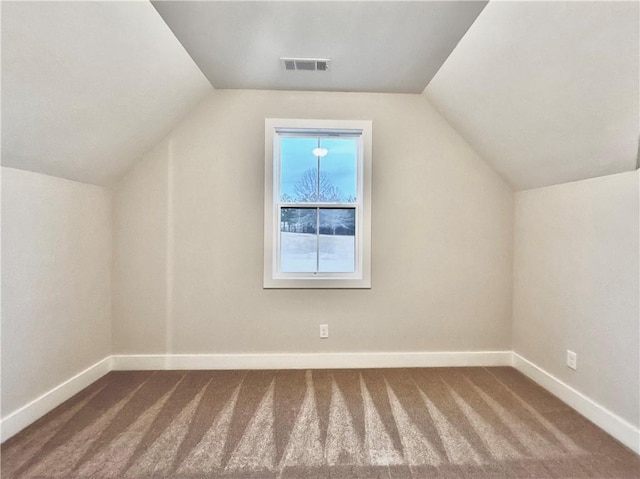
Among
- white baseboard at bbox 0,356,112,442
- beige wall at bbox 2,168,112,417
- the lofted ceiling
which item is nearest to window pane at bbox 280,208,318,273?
the lofted ceiling

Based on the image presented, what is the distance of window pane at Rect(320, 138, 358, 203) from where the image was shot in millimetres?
2807

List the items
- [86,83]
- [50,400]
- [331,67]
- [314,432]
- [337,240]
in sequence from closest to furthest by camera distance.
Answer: [86,83], [314,432], [50,400], [331,67], [337,240]

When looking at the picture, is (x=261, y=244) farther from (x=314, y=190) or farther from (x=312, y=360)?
(x=312, y=360)

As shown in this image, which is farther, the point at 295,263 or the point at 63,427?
the point at 295,263

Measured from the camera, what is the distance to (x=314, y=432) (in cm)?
186

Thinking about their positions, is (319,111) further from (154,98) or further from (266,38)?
(154,98)

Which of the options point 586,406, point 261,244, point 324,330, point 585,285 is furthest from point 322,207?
point 586,406

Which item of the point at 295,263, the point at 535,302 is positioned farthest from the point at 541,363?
the point at 295,263

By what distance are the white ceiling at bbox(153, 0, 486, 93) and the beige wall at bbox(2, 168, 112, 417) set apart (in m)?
1.37

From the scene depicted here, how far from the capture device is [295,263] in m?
2.81

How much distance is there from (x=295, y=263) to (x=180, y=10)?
1935 millimetres

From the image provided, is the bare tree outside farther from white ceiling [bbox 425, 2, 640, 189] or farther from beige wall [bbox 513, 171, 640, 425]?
beige wall [bbox 513, 171, 640, 425]

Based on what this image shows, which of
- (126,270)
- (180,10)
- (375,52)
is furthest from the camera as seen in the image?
(126,270)

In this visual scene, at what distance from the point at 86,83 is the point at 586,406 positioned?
3654 mm
